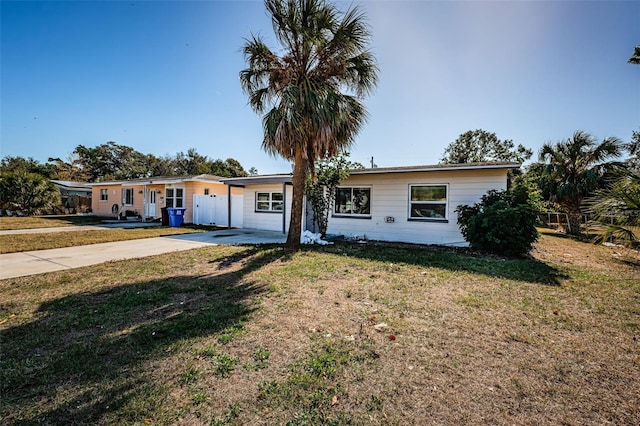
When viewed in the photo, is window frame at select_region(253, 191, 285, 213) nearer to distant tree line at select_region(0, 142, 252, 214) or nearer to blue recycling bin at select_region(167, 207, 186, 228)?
blue recycling bin at select_region(167, 207, 186, 228)

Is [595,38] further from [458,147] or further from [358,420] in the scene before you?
[458,147]

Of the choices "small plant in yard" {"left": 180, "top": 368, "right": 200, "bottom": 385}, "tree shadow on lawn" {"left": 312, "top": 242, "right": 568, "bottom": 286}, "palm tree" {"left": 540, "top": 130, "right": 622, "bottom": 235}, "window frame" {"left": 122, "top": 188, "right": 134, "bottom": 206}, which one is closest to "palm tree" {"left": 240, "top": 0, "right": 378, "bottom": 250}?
"tree shadow on lawn" {"left": 312, "top": 242, "right": 568, "bottom": 286}

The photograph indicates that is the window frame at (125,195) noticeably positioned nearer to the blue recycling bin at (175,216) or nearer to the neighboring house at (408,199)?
the blue recycling bin at (175,216)

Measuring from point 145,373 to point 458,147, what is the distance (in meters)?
37.0

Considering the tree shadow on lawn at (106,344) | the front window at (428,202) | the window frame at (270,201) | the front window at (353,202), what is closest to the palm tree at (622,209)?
the front window at (428,202)

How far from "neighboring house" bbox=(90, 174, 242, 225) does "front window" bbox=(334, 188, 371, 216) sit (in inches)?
255

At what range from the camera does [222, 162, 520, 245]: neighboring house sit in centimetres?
995

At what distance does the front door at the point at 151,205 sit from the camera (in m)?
20.5

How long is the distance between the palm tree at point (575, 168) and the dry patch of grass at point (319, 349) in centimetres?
1051

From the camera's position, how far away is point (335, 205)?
506 inches

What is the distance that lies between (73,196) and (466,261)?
35655 mm

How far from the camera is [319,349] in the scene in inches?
119

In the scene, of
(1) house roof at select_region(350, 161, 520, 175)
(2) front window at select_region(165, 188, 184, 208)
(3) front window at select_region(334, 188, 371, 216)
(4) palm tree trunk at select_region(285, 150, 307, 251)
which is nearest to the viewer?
(4) palm tree trunk at select_region(285, 150, 307, 251)

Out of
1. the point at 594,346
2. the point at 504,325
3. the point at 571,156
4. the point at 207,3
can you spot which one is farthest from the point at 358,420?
the point at 571,156
